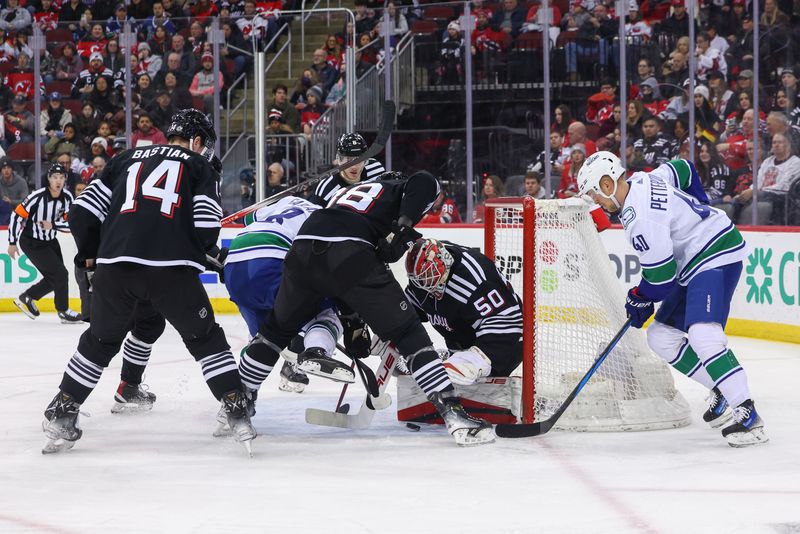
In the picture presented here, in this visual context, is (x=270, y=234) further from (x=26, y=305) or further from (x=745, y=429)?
(x=26, y=305)

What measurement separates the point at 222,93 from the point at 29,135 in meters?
1.56

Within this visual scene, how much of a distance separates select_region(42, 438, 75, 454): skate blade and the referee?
4.07 metres

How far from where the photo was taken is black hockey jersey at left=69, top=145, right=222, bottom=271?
3555 mm

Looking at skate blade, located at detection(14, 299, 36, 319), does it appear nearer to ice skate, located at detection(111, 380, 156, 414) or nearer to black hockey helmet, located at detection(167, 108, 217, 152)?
ice skate, located at detection(111, 380, 156, 414)

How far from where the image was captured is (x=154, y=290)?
3.59 meters

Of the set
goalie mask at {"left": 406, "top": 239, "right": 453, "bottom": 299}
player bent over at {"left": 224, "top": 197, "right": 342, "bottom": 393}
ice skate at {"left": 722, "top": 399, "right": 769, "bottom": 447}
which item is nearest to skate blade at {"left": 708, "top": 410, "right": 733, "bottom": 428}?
ice skate at {"left": 722, "top": 399, "right": 769, "bottom": 447}

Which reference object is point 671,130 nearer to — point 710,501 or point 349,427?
point 349,427

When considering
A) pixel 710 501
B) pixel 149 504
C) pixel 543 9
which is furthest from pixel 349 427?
pixel 543 9

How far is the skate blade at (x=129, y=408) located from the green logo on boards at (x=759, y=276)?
3812 millimetres

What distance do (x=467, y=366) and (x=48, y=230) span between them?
4.71m

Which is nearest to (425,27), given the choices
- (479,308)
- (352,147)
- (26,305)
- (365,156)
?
(26,305)

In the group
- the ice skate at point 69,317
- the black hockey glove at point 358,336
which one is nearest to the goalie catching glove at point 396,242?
the black hockey glove at point 358,336

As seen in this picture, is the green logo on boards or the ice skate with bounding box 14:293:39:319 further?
the ice skate with bounding box 14:293:39:319

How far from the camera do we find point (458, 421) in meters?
3.75
